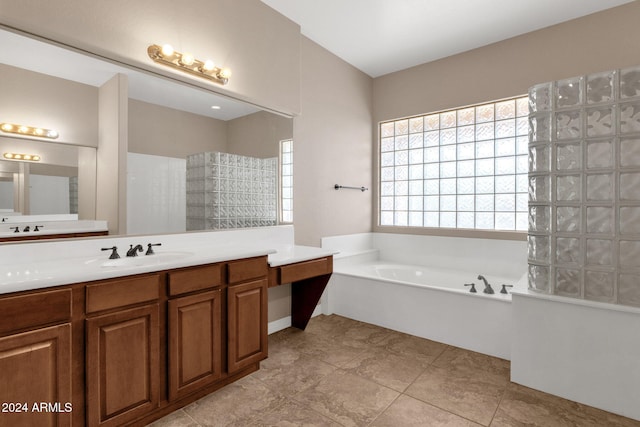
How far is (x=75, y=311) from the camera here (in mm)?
1251

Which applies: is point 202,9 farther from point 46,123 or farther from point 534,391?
point 534,391

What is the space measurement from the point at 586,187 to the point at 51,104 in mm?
2956

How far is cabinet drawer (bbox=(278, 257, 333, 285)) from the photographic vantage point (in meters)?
2.14

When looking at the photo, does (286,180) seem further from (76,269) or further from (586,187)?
(586,187)

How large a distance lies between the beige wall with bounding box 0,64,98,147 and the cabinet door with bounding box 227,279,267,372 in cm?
121

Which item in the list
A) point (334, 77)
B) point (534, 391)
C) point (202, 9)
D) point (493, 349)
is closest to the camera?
point (534, 391)

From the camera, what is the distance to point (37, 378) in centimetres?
116

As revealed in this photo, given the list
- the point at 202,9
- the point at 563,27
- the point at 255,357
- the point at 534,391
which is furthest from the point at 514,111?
the point at 255,357

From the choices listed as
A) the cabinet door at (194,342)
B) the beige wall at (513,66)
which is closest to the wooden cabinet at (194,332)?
the cabinet door at (194,342)

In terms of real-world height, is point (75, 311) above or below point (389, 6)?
below

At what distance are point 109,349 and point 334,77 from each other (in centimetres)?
304

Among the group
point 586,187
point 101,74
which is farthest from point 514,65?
point 101,74

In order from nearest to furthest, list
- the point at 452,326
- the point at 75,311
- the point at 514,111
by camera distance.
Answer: the point at 75,311 → the point at 452,326 → the point at 514,111

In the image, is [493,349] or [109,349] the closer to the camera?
[109,349]
